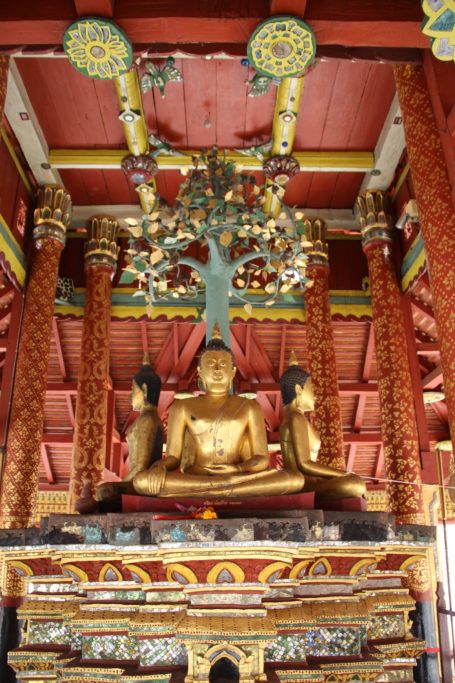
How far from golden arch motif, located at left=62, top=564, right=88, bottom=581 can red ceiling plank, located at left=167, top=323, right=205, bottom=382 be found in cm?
757

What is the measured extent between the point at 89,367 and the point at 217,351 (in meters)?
4.35

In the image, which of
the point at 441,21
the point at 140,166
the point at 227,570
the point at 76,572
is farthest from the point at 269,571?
the point at 140,166

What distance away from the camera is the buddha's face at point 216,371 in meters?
3.28

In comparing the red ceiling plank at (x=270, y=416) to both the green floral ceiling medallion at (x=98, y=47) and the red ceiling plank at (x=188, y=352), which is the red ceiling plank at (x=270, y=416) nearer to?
the red ceiling plank at (x=188, y=352)

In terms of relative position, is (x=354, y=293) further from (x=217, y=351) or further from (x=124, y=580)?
(x=124, y=580)

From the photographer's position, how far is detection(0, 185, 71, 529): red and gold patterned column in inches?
248

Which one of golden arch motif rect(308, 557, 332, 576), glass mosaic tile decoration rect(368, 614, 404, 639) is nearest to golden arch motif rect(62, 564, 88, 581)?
golden arch motif rect(308, 557, 332, 576)

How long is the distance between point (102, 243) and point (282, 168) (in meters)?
2.52

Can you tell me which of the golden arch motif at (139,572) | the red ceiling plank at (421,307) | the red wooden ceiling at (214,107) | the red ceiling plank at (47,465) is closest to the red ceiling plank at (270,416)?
the red ceiling plank at (421,307)

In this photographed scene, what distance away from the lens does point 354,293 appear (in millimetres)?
8852

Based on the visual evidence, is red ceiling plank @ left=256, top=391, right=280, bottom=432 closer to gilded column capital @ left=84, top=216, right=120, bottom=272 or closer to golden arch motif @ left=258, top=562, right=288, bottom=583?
gilded column capital @ left=84, top=216, right=120, bottom=272

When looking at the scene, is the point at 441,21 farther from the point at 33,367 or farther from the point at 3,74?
the point at 33,367

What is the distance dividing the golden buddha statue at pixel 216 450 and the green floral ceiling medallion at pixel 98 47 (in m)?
1.98

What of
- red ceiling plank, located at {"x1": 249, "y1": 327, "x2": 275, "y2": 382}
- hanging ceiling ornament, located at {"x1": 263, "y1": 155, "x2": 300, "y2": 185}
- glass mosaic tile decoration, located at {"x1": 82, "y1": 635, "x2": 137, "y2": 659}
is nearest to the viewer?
glass mosaic tile decoration, located at {"x1": 82, "y1": 635, "x2": 137, "y2": 659}
